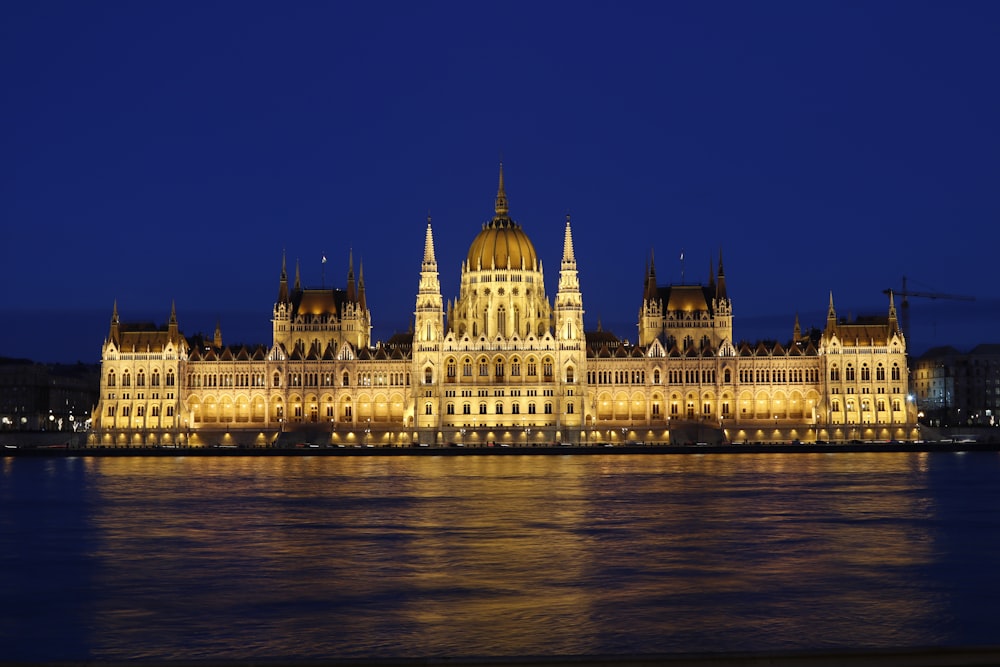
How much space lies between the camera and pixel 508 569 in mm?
35000

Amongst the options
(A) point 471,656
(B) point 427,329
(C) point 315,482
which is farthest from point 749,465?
(A) point 471,656

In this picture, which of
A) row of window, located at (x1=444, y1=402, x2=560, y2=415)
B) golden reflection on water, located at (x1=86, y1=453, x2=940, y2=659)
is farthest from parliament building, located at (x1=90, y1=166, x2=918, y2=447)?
golden reflection on water, located at (x1=86, y1=453, x2=940, y2=659)

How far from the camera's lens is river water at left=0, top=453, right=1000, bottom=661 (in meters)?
25.2

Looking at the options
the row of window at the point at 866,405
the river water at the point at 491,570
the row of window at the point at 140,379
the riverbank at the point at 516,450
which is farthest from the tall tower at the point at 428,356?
the river water at the point at 491,570

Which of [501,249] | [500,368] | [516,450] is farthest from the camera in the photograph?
[501,249]

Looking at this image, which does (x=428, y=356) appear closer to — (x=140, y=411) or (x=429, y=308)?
(x=429, y=308)

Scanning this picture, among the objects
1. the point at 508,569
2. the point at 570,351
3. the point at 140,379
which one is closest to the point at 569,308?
the point at 570,351

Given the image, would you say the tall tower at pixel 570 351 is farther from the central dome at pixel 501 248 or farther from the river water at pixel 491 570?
the river water at pixel 491 570

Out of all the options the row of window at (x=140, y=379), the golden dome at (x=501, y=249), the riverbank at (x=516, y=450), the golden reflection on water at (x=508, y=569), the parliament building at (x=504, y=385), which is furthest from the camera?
the golden dome at (x=501, y=249)

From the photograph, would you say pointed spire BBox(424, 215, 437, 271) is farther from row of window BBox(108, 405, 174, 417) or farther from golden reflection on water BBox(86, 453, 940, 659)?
golden reflection on water BBox(86, 453, 940, 659)

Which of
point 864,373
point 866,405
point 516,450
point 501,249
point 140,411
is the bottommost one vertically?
point 516,450

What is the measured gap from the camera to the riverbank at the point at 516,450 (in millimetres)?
130750

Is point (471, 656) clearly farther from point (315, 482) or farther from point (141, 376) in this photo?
point (141, 376)

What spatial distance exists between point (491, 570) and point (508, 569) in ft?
1.64
